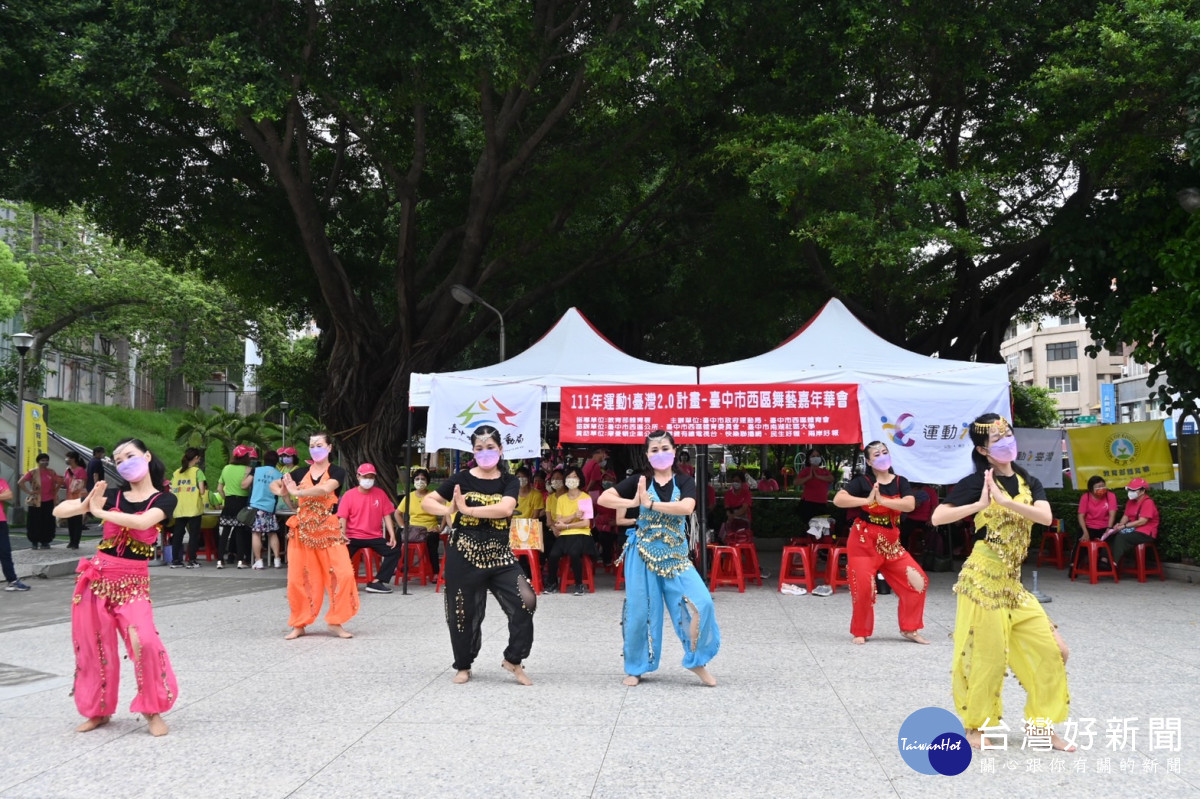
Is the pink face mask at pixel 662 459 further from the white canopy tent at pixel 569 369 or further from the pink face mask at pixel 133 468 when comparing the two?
the white canopy tent at pixel 569 369

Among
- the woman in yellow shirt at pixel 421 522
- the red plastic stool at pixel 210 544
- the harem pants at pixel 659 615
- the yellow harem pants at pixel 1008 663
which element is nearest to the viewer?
the yellow harem pants at pixel 1008 663

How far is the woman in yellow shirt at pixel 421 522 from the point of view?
1193 cm

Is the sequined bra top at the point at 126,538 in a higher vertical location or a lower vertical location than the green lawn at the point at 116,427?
lower

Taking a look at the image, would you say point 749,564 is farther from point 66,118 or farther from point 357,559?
point 66,118

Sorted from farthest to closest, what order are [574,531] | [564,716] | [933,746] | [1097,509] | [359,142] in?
[359,142] < [1097,509] < [574,531] < [564,716] < [933,746]

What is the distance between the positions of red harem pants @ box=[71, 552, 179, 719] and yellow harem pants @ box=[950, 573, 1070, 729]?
3940mm

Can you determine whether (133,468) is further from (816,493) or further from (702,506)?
(816,493)

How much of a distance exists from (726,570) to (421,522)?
3.70 meters

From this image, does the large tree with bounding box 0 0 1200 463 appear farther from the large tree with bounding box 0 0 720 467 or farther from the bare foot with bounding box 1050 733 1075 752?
the bare foot with bounding box 1050 733 1075 752

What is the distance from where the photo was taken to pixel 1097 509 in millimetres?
12609

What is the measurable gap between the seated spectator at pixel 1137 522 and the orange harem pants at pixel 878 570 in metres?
5.59

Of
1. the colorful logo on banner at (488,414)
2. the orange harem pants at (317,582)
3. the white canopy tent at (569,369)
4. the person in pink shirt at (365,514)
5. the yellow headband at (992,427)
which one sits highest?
the white canopy tent at (569,369)

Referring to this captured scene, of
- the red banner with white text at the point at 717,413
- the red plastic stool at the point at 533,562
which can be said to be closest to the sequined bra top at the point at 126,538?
the red plastic stool at the point at 533,562

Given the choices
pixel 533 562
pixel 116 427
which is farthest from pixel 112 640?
pixel 116 427
